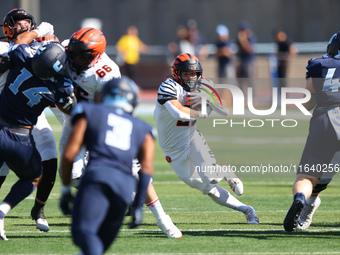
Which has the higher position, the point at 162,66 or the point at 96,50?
the point at 96,50

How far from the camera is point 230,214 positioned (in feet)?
27.2

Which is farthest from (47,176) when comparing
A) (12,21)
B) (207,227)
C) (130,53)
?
(130,53)

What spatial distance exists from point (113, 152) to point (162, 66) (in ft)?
72.2

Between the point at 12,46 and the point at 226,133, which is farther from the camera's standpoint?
the point at 226,133

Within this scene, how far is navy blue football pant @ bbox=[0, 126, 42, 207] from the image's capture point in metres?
6.51

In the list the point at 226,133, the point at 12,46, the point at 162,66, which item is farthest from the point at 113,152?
the point at 162,66

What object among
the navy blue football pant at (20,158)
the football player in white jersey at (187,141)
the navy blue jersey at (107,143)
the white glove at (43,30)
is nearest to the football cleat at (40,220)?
the navy blue football pant at (20,158)

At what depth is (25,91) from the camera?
6.56 m

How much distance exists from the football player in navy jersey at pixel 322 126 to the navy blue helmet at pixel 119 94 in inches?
92.9

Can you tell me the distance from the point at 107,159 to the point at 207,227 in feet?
9.45

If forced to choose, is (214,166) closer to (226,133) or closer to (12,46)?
(12,46)

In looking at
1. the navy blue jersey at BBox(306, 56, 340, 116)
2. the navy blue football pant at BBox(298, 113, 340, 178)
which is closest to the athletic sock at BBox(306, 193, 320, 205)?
the navy blue football pant at BBox(298, 113, 340, 178)

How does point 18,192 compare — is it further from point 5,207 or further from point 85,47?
point 85,47

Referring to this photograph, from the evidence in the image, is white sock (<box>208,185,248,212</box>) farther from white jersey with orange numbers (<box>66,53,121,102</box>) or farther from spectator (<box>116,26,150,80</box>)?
spectator (<box>116,26,150,80</box>)
